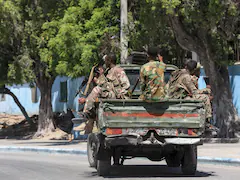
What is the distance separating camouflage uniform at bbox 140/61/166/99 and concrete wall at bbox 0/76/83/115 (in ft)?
82.8

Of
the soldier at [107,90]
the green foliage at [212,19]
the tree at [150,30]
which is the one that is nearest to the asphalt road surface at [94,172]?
the soldier at [107,90]

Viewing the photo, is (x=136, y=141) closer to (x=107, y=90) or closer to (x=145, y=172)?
(x=107, y=90)

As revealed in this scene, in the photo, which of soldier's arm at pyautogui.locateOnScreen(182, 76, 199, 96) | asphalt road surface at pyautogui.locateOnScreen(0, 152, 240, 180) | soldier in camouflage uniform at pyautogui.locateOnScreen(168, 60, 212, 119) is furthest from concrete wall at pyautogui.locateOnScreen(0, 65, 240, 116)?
soldier's arm at pyautogui.locateOnScreen(182, 76, 199, 96)

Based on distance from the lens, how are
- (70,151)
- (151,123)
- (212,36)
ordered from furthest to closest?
(212,36) → (70,151) → (151,123)

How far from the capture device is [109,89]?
11180 mm

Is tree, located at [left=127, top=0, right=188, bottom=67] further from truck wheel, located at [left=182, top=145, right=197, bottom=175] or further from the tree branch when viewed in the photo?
truck wheel, located at [left=182, top=145, right=197, bottom=175]

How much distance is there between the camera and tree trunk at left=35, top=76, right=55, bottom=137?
33.6 m

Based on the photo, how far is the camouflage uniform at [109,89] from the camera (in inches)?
434

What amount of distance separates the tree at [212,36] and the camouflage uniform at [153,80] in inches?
389

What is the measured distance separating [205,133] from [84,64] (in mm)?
14431

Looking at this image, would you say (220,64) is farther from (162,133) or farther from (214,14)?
(162,133)

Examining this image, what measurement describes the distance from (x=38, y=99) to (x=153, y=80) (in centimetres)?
3300

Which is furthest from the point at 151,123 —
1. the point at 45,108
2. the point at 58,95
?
the point at 58,95

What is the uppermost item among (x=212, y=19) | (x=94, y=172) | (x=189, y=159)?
(x=212, y=19)
